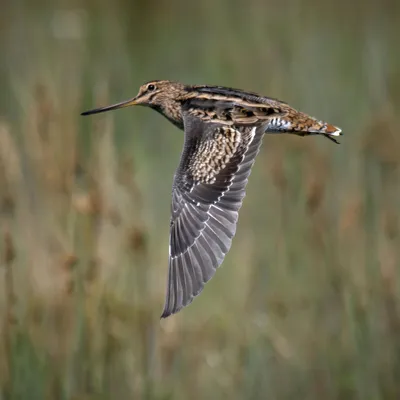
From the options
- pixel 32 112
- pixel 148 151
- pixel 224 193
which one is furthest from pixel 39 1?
pixel 224 193

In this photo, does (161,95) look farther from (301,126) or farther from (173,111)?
(301,126)

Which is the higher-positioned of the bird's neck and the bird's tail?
the bird's neck

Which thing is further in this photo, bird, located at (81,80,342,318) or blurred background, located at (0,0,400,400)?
blurred background, located at (0,0,400,400)

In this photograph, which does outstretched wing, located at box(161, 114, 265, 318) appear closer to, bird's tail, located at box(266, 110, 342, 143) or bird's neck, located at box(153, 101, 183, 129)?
bird's tail, located at box(266, 110, 342, 143)

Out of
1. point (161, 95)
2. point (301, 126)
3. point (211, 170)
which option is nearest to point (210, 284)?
point (161, 95)

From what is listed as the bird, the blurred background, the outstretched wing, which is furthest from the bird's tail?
the blurred background

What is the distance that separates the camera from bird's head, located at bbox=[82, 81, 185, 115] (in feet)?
14.4

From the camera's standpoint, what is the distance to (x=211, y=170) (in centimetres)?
382

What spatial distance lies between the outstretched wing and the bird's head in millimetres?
378

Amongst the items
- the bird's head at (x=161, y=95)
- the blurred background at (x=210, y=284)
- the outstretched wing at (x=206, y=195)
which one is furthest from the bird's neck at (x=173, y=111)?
the outstretched wing at (x=206, y=195)

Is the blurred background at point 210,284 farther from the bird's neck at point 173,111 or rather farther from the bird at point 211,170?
the bird at point 211,170

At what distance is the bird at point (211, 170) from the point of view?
11.6ft

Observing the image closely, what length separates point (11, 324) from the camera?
4172 millimetres

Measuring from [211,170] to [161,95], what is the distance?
681 mm
